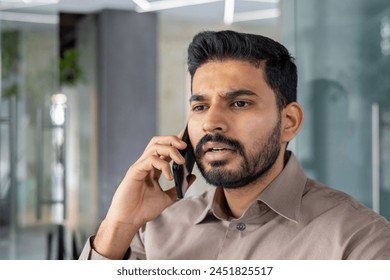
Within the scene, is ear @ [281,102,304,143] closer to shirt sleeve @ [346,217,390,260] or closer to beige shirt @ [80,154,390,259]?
beige shirt @ [80,154,390,259]

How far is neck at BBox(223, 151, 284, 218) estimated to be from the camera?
1.20 metres

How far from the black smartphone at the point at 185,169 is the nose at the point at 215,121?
0.08m

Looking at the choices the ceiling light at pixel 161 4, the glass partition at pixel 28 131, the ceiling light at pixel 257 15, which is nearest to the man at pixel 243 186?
the ceiling light at pixel 257 15

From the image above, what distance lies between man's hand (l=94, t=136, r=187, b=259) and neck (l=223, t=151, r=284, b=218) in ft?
0.46

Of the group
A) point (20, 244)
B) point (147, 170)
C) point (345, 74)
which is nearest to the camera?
point (147, 170)

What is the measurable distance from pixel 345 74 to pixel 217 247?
2.99 ft

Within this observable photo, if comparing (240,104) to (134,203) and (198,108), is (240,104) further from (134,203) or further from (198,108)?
(134,203)

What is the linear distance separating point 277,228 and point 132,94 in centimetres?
194

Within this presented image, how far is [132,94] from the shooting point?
296cm

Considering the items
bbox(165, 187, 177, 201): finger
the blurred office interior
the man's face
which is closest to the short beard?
the man's face

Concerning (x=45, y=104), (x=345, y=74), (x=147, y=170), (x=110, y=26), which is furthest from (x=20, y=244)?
(x=345, y=74)

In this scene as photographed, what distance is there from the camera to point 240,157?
1149 mm

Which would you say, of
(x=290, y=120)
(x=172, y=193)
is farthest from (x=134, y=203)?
(x=290, y=120)
